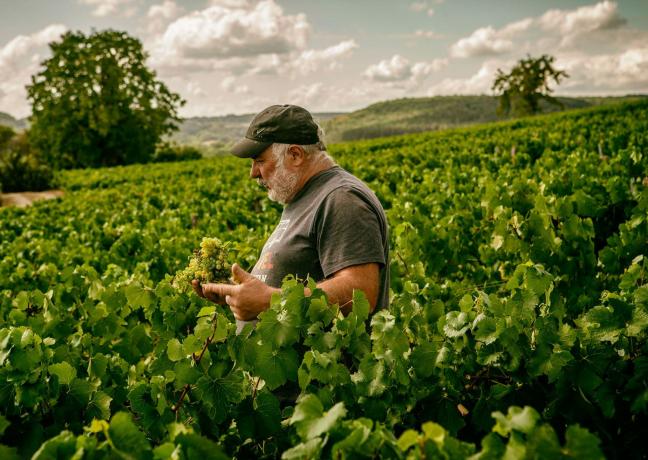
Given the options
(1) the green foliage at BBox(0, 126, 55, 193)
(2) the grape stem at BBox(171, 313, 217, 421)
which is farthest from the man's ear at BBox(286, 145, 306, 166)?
(1) the green foliage at BBox(0, 126, 55, 193)

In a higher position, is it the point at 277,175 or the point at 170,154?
the point at 170,154

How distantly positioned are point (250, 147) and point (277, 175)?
21cm

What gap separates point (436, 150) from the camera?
62.3 ft

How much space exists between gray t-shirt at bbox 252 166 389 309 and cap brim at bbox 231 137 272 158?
0.30 meters

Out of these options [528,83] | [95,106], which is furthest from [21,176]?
[528,83]

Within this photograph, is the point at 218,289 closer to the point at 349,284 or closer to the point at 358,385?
the point at 349,284

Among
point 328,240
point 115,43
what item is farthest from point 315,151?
point 115,43

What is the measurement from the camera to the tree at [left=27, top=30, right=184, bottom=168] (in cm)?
4403

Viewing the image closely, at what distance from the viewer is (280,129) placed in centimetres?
268

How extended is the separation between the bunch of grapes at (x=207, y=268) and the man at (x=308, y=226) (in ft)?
0.20

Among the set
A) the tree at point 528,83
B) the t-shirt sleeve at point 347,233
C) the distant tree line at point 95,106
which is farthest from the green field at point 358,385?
the tree at point 528,83

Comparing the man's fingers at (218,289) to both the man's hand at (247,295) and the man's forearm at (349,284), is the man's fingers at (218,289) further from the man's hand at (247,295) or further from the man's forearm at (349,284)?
the man's forearm at (349,284)

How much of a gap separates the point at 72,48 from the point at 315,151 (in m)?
50.3

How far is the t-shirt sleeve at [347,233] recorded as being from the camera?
7.45 feet
